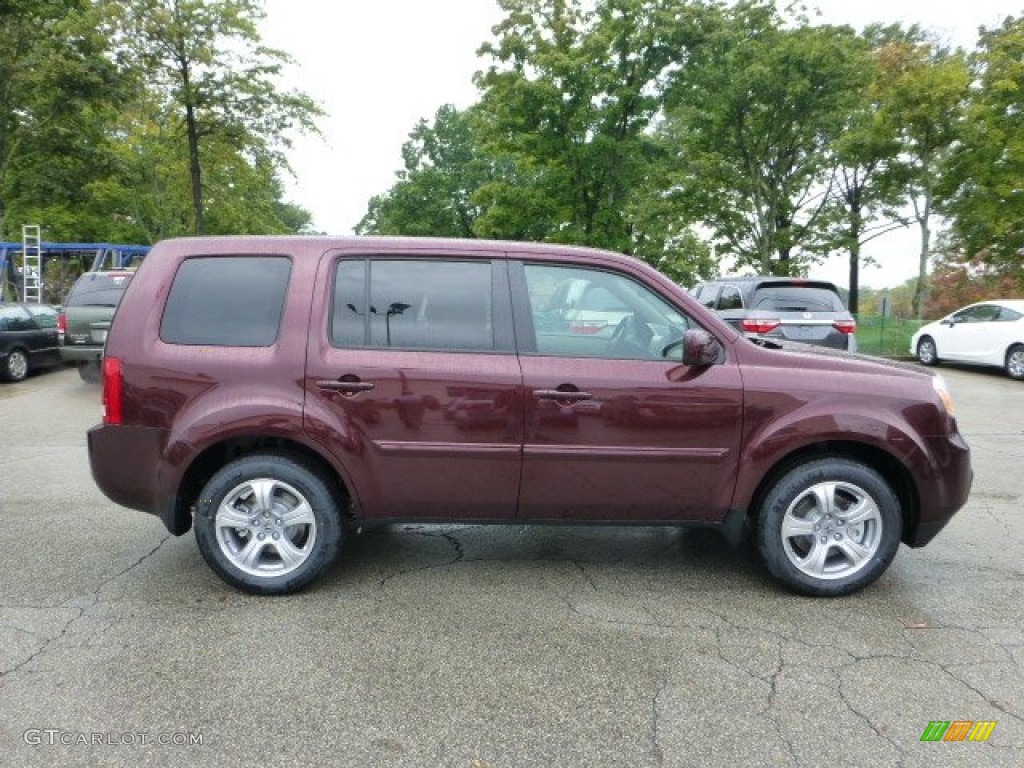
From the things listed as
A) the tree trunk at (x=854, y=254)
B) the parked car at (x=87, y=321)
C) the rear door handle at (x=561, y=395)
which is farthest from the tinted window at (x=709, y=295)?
the tree trunk at (x=854, y=254)

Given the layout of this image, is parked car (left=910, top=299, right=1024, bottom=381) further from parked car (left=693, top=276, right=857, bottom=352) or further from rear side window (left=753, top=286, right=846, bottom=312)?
rear side window (left=753, top=286, right=846, bottom=312)

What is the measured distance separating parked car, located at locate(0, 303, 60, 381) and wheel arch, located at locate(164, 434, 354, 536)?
35.2ft

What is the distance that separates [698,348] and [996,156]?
2219 centimetres

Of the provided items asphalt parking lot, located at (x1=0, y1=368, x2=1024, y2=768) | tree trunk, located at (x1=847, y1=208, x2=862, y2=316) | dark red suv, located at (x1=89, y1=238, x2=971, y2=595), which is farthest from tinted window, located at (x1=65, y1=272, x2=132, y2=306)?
tree trunk, located at (x1=847, y1=208, x2=862, y2=316)

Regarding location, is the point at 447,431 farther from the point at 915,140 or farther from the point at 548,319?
the point at 915,140

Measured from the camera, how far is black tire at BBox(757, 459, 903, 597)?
146 inches

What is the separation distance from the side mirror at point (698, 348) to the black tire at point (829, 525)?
76cm

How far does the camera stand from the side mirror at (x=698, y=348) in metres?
3.54

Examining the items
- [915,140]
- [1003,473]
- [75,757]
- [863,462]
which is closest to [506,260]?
[863,462]

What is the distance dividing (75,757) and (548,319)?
2.60 meters

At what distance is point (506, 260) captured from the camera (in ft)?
12.4

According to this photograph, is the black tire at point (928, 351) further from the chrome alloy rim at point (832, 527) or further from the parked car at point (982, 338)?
the chrome alloy rim at point (832, 527)

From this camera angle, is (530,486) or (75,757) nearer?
(75,757)

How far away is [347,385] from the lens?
3.60m
